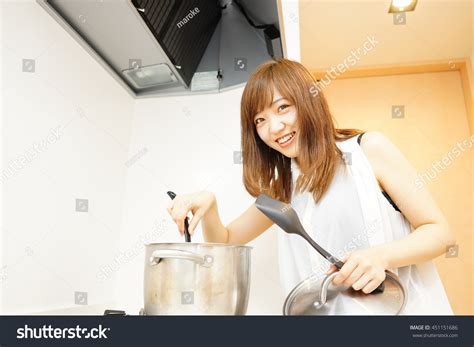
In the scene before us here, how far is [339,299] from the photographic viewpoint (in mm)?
535

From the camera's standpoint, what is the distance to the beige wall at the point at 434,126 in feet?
6.01

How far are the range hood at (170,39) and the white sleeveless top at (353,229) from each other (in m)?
0.42

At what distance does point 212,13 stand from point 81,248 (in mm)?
721

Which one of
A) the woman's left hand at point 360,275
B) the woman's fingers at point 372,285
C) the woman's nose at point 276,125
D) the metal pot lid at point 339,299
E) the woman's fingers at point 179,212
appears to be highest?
the woman's nose at point 276,125

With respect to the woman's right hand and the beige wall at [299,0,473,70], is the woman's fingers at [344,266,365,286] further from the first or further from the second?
the beige wall at [299,0,473,70]

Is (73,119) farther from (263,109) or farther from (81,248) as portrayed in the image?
(263,109)

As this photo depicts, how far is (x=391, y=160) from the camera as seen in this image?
770mm

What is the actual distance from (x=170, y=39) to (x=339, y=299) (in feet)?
2.29

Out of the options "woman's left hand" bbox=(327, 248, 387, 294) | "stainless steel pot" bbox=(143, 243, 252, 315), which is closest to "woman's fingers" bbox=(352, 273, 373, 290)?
"woman's left hand" bbox=(327, 248, 387, 294)

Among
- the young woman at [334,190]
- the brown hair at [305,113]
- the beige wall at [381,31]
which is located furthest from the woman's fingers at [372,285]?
the beige wall at [381,31]

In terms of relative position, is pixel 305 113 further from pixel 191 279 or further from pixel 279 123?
pixel 191 279

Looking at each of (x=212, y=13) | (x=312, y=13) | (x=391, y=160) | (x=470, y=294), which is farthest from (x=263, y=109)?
(x=470, y=294)

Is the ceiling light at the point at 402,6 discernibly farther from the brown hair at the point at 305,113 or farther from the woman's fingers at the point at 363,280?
the woman's fingers at the point at 363,280

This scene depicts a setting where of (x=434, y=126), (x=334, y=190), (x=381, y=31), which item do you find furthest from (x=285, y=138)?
(x=434, y=126)
